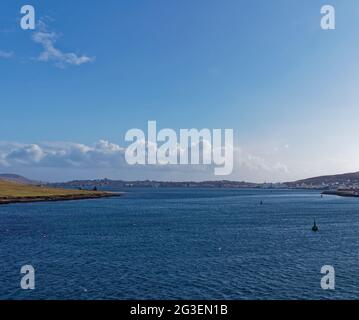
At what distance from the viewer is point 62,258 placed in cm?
5416

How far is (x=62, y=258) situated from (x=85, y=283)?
15267mm

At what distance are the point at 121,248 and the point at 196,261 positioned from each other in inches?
654
